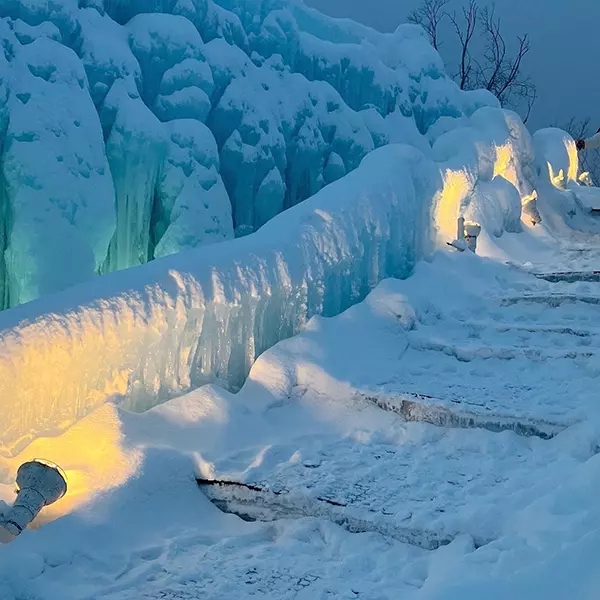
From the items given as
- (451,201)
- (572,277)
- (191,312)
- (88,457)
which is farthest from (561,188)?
(88,457)

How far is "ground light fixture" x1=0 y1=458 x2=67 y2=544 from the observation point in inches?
78.9

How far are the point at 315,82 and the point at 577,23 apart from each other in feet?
262

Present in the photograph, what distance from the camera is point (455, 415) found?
2783 millimetres

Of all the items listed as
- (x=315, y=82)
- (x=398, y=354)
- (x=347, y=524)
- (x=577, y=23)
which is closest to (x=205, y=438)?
(x=347, y=524)

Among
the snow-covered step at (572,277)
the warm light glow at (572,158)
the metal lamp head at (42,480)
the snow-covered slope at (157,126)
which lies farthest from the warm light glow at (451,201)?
the warm light glow at (572,158)

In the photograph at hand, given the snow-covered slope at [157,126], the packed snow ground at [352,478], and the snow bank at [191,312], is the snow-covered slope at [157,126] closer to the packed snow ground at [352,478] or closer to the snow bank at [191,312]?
the snow bank at [191,312]

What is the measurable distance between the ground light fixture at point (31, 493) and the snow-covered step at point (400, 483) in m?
0.52

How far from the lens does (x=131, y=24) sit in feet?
16.9

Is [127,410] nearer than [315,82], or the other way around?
[127,410]

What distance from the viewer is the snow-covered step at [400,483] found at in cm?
208

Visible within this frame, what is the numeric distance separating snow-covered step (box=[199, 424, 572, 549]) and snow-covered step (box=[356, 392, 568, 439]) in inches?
1.8

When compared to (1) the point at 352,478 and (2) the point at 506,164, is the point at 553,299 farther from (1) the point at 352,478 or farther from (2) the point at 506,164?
(2) the point at 506,164

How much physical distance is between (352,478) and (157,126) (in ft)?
10.8

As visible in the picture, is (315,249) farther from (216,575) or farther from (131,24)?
(131,24)
